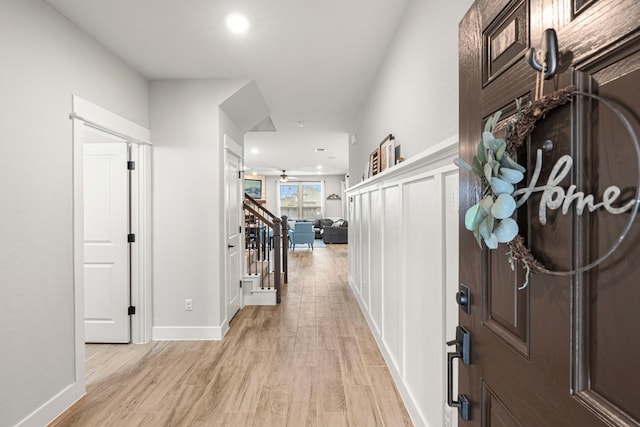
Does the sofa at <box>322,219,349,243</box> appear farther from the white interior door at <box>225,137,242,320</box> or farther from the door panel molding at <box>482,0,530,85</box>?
the door panel molding at <box>482,0,530,85</box>

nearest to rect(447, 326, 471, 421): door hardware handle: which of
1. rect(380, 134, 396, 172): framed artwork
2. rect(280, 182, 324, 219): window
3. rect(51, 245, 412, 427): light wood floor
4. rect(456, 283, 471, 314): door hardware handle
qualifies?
rect(456, 283, 471, 314): door hardware handle

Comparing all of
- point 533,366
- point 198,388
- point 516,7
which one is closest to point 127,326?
point 198,388

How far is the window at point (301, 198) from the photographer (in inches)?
559

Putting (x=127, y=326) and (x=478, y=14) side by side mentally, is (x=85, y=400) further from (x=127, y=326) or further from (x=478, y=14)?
(x=478, y=14)

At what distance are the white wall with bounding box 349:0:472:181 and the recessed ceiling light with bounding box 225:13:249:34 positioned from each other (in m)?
1.10

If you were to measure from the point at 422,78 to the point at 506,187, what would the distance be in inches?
56.2

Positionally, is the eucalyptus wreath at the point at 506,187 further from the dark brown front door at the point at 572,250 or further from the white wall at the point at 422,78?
the white wall at the point at 422,78

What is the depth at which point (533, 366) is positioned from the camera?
655mm

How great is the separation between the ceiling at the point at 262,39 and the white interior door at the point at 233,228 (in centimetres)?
96

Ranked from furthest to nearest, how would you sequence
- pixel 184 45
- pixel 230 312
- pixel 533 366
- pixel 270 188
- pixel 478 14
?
pixel 270 188, pixel 230 312, pixel 184 45, pixel 478 14, pixel 533 366

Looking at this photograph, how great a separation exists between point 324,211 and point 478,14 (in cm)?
1316

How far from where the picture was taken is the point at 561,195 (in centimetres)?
56

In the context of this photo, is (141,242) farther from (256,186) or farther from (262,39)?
(256,186)

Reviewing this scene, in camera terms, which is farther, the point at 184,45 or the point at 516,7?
the point at 184,45
